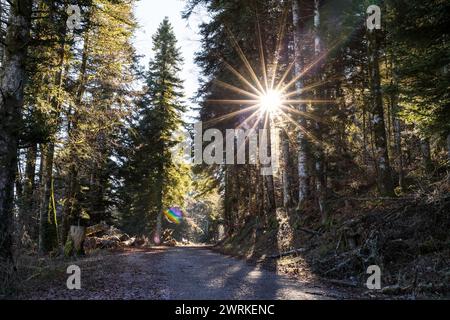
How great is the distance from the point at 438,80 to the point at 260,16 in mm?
11540

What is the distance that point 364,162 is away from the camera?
17484 mm

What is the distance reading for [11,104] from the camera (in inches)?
294

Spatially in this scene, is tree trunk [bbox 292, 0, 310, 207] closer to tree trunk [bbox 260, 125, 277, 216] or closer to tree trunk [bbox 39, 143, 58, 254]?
tree trunk [bbox 260, 125, 277, 216]

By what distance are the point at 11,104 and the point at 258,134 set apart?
15361 millimetres

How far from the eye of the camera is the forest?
25.1ft

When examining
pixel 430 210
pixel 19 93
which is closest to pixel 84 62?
pixel 19 93

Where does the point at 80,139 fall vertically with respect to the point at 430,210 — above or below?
above

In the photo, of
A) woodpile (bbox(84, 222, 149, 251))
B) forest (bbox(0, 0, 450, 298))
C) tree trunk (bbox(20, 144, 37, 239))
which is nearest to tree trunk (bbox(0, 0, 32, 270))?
forest (bbox(0, 0, 450, 298))

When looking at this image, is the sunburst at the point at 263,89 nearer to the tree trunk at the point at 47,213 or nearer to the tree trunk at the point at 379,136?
the tree trunk at the point at 379,136

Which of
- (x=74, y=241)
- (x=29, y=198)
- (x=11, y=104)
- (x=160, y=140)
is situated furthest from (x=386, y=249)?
(x=160, y=140)

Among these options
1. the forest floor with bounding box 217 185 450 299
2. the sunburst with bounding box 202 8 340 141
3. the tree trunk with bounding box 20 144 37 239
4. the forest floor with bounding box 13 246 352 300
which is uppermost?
the sunburst with bounding box 202 8 340 141

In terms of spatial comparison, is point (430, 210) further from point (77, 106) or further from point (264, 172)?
point (77, 106)

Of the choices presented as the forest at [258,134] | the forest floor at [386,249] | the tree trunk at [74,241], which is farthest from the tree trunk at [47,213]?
the forest floor at [386,249]

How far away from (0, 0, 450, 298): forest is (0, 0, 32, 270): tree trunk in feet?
0.12
